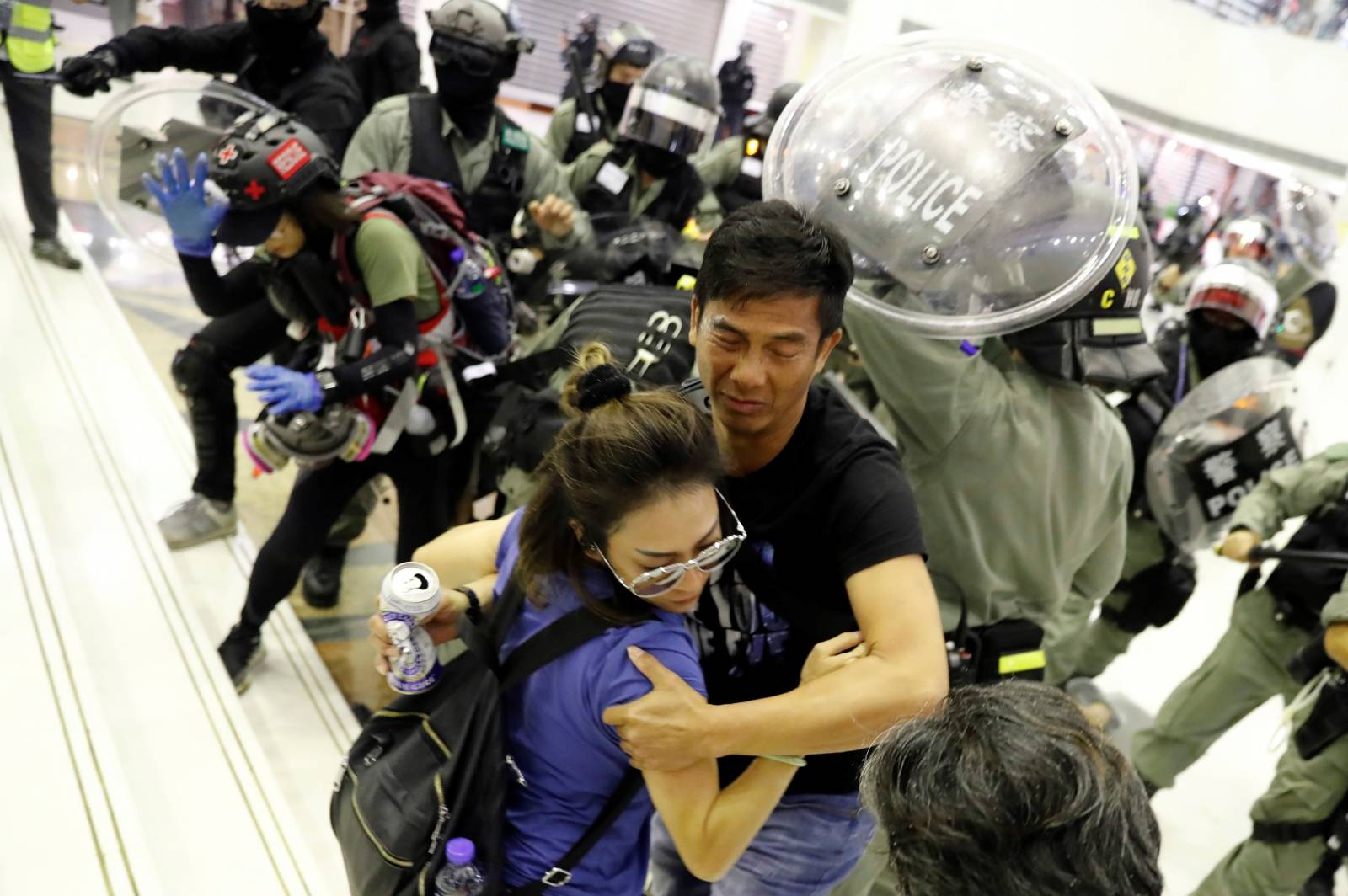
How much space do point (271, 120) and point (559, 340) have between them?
2.71 feet

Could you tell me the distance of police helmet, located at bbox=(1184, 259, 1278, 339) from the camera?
2.91 metres

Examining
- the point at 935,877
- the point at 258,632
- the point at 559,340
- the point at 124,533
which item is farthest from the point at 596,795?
the point at 124,533

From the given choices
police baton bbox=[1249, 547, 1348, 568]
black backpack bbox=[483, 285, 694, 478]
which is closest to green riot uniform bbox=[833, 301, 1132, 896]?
black backpack bbox=[483, 285, 694, 478]

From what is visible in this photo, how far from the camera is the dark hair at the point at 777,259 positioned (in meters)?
1.17

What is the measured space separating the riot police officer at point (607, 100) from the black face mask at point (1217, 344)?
2.42m

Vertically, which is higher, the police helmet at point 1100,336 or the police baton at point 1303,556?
the police helmet at point 1100,336

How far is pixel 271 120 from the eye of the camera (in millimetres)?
2070

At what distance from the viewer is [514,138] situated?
296cm

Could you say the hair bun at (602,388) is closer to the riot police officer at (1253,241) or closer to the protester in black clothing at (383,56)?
the protester in black clothing at (383,56)

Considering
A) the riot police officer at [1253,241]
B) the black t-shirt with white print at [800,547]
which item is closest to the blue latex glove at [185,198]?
the black t-shirt with white print at [800,547]

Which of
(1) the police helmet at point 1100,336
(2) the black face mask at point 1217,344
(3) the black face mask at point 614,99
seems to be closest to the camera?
(1) the police helmet at point 1100,336

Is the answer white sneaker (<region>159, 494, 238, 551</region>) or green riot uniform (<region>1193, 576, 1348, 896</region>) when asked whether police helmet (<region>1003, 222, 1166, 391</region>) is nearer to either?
green riot uniform (<region>1193, 576, 1348, 896</region>)

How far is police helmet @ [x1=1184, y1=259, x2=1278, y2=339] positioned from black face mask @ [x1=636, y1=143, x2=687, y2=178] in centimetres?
183

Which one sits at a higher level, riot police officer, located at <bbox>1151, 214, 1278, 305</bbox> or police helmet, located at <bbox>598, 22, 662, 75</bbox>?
police helmet, located at <bbox>598, 22, 662, 75</bbox>
